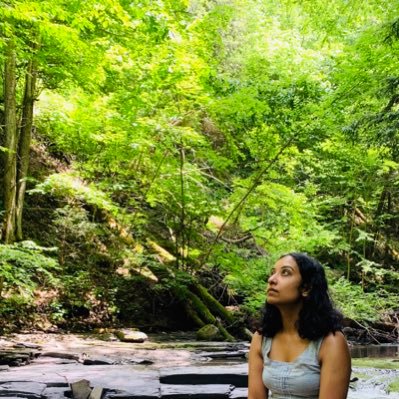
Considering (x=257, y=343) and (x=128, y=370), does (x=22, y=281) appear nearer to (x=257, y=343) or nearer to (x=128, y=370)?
(x=128, y=370)

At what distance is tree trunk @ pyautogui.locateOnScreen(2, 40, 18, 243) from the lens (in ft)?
31.3

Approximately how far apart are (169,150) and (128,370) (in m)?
6.41

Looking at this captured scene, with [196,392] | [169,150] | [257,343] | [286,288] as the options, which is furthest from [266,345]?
[169,150]

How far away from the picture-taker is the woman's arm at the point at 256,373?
7.64ft

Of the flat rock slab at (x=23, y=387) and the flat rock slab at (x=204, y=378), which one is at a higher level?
the flat rock slab at (x=23, y=387)

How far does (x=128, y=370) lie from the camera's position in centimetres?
696

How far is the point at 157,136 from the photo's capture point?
11734mm

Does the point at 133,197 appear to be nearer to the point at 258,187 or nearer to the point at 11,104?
the point at 258,187

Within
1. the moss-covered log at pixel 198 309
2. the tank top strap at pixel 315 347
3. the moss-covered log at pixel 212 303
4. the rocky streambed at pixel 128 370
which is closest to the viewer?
the tank top strap at pixel 315 347

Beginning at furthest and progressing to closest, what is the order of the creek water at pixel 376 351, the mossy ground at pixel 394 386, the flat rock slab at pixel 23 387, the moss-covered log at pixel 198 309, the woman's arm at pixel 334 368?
the moss-covered log at pixel 198 309, the creek water at pixel 376 351, the mossy ground at pixel 394 386, the flat rock slab at pixel 23 387, the woman's arm at pixel 334 368

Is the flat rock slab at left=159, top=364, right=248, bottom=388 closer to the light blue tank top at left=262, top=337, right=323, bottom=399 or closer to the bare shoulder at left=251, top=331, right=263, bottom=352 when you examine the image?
the bare shoulder at left=251, top=331, right=263, bottom=352

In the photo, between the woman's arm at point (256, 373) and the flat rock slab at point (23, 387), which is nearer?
the woman's arm at point (256, 373)

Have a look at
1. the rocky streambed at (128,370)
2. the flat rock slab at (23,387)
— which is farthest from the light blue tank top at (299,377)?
the flat rock slab at (23,387)

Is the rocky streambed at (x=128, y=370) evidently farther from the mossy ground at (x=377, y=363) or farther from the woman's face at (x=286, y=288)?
the woman's face at (x=286, y=288)
